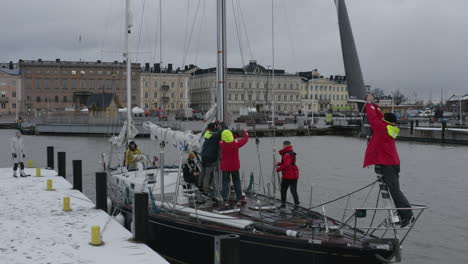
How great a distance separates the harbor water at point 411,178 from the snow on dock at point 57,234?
4.09m

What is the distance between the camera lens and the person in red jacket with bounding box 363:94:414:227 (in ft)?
31.8

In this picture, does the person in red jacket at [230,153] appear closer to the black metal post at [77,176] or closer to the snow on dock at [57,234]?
the snow on dock at [57,234]

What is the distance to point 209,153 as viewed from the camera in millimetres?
13008

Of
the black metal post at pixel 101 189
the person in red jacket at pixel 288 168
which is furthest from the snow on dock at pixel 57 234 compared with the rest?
the person in red jacket at pixel 288 168

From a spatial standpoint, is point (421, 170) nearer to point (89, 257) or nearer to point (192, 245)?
point (192, 245)

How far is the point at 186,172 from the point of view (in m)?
14.6

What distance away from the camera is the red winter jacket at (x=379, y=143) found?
966 cm

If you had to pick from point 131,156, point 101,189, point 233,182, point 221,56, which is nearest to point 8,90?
point 131,156

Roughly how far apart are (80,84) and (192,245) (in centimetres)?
12396

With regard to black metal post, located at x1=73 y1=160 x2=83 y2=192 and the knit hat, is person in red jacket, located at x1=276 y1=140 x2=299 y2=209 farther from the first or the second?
black metal post, located at x1=73 y1=160 x2=83 y2=192

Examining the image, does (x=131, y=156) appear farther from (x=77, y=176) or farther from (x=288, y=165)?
(x=288, y=165)

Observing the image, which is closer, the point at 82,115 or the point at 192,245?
the point at 192,245

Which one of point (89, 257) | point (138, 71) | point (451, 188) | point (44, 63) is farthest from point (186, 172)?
point (44, 63)

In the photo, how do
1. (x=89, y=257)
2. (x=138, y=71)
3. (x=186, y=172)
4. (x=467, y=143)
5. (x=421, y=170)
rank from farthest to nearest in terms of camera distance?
(x=138, y=71)
(x=467, y=143)
(x=421, y=170)
(x=186, y=172)
(x=89, y=257)
